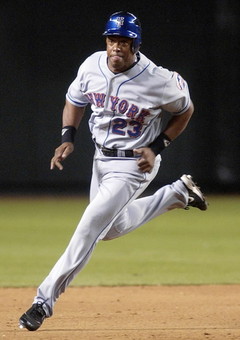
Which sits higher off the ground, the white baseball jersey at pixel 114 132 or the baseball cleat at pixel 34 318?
the white baseball jersey at pixel 114 132

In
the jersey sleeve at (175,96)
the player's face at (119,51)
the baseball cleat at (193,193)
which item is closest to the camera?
the player's face at (119,51)

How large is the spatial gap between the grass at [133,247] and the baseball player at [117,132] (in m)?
2.40

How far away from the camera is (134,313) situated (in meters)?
6.09

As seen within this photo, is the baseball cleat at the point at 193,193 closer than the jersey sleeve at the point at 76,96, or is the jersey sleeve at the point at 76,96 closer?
the jersey sleeve at the point at 76,96

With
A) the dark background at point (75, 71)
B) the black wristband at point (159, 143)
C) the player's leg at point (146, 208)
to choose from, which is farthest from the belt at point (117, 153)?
the dark background at point (75, 71)

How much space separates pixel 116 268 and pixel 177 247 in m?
1.44

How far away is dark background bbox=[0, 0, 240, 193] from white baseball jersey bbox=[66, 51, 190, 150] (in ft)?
28.2

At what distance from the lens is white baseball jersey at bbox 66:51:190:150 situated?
5.27 meters

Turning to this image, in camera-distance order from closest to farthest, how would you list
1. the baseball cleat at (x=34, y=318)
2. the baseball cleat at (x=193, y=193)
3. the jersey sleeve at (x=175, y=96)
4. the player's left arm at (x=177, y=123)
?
the baseball cleat at (x=34, y=318)
the jersey sleeve at (x=175, y=96)
the player's left arm at (x=177, y=123)
the baseball cleat at (x=193, y=193)

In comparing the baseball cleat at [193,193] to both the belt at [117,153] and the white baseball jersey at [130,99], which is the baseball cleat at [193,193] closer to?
the white baseball jersey at [130,99]

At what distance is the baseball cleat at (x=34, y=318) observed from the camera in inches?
199

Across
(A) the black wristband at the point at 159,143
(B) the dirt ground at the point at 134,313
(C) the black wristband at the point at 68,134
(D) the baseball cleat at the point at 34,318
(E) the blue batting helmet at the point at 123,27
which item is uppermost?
(E) the blue batting helmet at the point at 123,27

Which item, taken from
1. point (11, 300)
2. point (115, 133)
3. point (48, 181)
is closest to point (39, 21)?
point (48, 181)

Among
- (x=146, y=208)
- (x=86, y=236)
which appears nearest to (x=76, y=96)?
(x=146, y=208)
